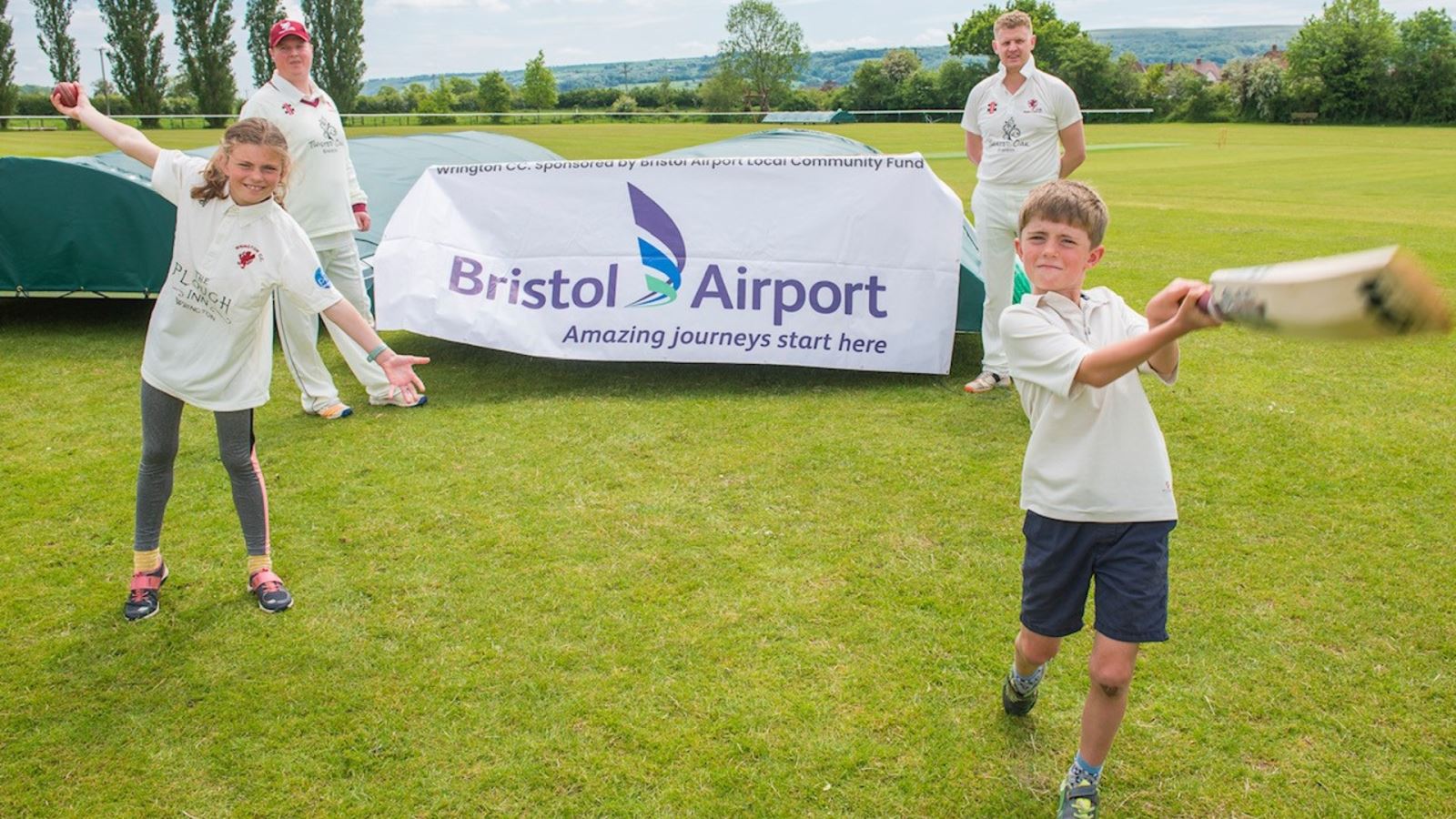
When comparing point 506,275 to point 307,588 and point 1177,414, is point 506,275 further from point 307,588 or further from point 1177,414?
point 1177,414

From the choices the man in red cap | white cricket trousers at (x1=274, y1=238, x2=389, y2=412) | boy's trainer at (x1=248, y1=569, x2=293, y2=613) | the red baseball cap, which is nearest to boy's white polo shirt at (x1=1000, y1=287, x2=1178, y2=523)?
boy's trainer at (x1=248, y1=569, x2=293, y2=613)

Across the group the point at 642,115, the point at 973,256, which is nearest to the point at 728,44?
the point at 642,115

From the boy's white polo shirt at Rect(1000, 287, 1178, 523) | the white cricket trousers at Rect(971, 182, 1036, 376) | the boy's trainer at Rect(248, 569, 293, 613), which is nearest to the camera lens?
the boy's white polo shirt at Rect(1000, 287, 1178, 523)

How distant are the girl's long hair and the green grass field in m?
1.56

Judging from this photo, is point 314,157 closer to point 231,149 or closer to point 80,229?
point 231,149

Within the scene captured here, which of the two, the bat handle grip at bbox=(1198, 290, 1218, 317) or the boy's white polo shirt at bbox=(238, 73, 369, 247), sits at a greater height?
the boy's white polo shirt at bbox=(238, 73, 369, 247)

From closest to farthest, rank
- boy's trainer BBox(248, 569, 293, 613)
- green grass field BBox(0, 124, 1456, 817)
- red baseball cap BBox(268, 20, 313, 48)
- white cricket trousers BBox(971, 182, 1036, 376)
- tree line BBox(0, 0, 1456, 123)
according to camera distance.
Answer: green grass field BBox(0, 124, 1456, 817), boy's trainer BBox(248, 569, 293, 613), red baseball cap BBox(268, 20, 313, 48), white cricket trousers BBox(971, 182, 1036, 376), tree line BBox(0, 0, 1456, 123)

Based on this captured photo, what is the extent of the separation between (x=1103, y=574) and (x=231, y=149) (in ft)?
10.5

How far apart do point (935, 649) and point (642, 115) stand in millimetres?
73012

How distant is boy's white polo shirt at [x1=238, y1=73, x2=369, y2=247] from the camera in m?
6.05

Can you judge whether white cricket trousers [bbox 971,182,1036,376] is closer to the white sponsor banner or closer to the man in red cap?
the white sponsor banner

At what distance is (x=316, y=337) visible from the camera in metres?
6.36

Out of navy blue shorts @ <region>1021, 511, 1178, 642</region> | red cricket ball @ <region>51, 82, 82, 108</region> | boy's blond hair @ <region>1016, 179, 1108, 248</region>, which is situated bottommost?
navy blue shorts @ <region>1021, 511, 1178, 642</region>

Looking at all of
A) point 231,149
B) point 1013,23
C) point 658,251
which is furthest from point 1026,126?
point 231,149
